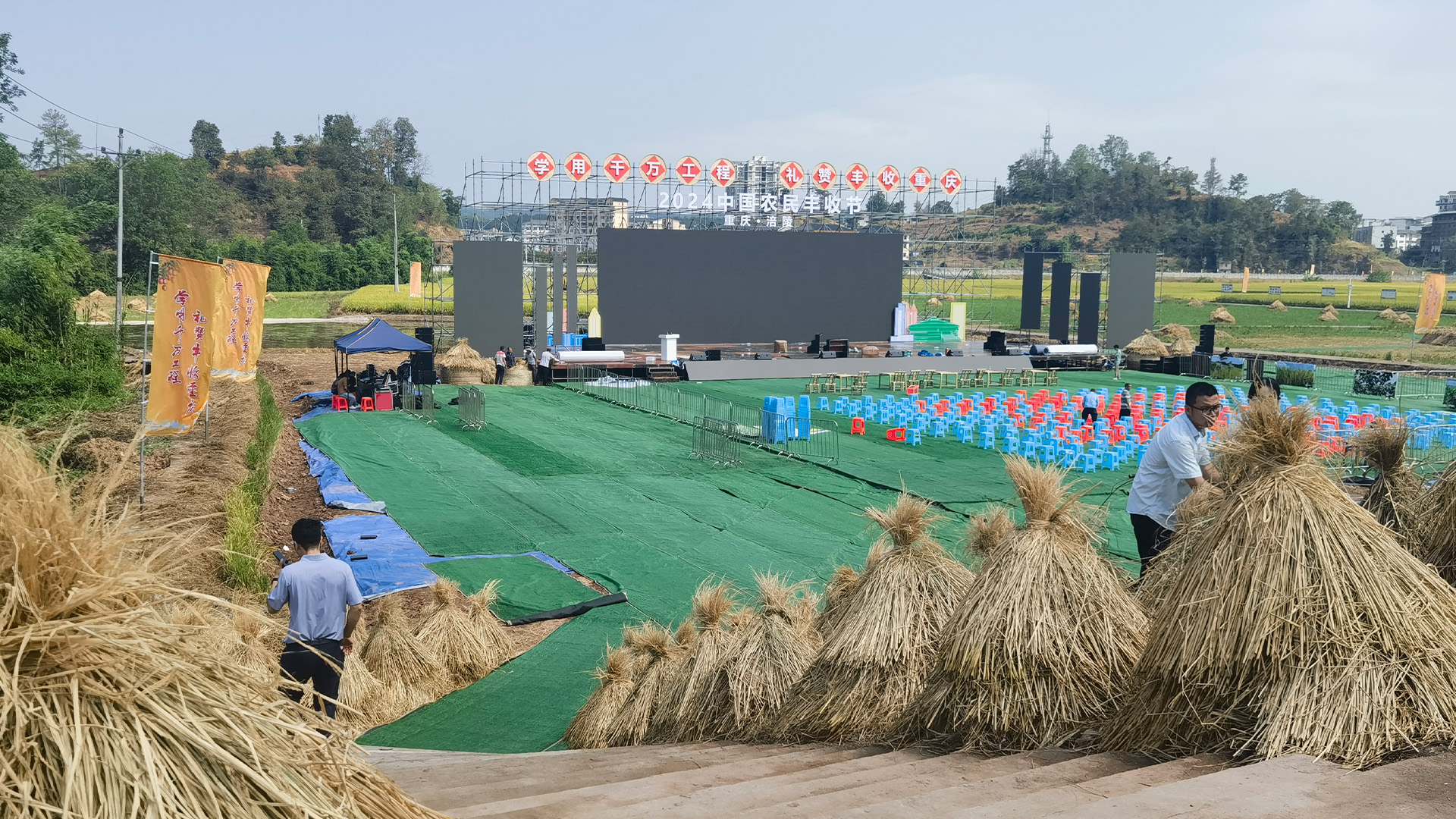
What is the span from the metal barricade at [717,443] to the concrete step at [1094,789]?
45.9ft

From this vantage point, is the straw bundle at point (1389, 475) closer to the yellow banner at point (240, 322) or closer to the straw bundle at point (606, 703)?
the straw bundle at point (606, 703)

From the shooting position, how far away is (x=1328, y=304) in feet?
196

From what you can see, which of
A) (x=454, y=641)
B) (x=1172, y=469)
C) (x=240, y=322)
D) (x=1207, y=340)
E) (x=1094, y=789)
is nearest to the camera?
(x=1094, y=789)

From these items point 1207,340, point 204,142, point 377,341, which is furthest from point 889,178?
point 204,142

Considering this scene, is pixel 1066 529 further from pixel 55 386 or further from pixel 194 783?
pixel 55 386

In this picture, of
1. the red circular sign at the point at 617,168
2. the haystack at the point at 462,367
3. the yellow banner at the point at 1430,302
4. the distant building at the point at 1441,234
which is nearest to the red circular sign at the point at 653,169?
the red circular sign at the point at 617,168

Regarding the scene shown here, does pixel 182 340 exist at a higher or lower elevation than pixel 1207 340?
higher

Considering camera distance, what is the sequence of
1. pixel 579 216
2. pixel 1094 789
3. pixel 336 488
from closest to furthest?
pixel 1094 789 < pixel 336 488 < pixel 579 216

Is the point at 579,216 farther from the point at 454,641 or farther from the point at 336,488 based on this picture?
the point at 454,641

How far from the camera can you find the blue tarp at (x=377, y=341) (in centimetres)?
2355

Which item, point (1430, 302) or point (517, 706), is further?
point (1430, 302)

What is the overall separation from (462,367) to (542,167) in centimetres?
1079

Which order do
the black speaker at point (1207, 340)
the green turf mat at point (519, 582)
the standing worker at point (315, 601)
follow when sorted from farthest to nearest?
the black speaker at point (1207, 340), the green turf mat at point (519, 582), the standing worker at point (315, 601)

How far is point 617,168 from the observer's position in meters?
37.8
